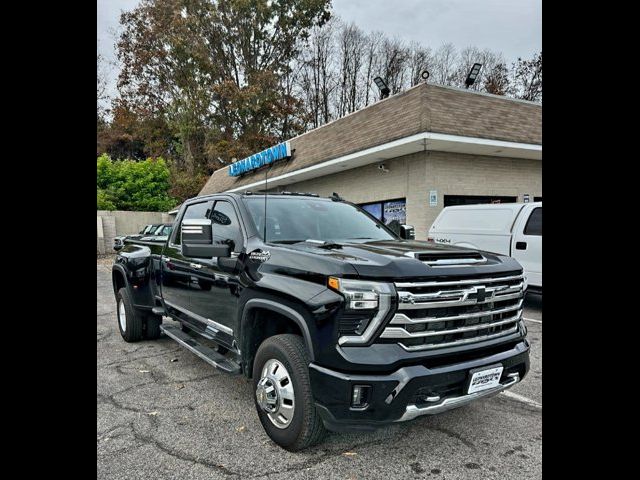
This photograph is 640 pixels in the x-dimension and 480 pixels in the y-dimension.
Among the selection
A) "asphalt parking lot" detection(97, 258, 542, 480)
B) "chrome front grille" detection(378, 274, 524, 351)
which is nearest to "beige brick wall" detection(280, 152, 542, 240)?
"asphalt parking lot" detection(97, 258, 542, 480)

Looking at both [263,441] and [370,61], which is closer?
[263,441]

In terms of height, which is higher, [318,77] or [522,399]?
[318,77]

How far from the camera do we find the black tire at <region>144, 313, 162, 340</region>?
5.93 metres

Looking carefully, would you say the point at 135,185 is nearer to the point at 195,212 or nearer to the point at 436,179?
the point at 436,179

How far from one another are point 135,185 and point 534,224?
90.1ft

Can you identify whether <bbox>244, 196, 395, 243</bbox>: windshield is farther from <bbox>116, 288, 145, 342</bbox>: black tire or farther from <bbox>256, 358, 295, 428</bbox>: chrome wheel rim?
<bbox>116, 288, 145, 342</bbox>: black tire

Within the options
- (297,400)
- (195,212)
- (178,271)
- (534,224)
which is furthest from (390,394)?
(534,224)

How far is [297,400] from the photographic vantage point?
2.81 m

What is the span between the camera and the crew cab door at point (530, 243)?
304 inches

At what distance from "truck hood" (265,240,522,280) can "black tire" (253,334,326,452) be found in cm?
52

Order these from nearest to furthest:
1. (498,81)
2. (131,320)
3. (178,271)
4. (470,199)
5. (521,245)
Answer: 1. (178,271)
2. (131,320)
3. (521,245)
4. (470,199)
5. (498,81)
